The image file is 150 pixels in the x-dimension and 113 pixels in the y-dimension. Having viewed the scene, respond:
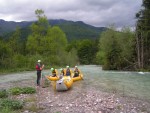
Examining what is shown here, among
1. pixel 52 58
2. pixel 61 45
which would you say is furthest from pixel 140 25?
pixel 61 45

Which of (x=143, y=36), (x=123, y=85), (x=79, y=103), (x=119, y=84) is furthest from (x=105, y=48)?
(x=79, y=103)

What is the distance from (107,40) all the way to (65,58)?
1334 cm

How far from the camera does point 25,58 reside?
5281cm

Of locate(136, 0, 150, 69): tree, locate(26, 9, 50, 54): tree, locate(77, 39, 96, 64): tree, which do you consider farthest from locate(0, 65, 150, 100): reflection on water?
locate(77, 39, 96, 64): tree

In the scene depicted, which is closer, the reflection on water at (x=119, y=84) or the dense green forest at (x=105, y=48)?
the reflection on water at (x=119, y=84)

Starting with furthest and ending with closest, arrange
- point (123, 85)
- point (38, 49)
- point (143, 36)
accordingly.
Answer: point (38, 49) → point (143, 36) → point (123, 85)

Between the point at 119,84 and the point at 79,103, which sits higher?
the point at 119,84

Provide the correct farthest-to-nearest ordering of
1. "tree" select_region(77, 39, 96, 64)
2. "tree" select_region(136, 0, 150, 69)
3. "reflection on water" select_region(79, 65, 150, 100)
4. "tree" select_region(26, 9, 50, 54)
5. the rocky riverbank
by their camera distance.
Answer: "tree" select_region(77, 39, 96, 64) < "tree" select_region(26, 9, 50, 54) < "tree" select_region(136, 0, 150, 69) < "reflection on water" select_region(79, 65, 150, 100) < the rocky riverbank

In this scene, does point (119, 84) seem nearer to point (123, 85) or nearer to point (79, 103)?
point (123, 85)

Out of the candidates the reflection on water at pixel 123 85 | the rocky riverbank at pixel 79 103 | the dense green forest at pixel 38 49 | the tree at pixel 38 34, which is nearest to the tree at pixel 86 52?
the dense green forest at pixel 38 49

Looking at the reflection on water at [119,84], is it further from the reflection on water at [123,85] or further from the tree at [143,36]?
the tree at [143,36]

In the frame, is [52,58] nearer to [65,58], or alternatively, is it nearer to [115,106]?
[65,58]

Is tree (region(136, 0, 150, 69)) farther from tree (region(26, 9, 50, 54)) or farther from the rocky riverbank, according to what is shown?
the rocky riverbank

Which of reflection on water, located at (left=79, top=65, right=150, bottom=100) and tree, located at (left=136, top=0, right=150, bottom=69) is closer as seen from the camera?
reflection on water, located at (left=79, top=65, right=150, bottom=100)
